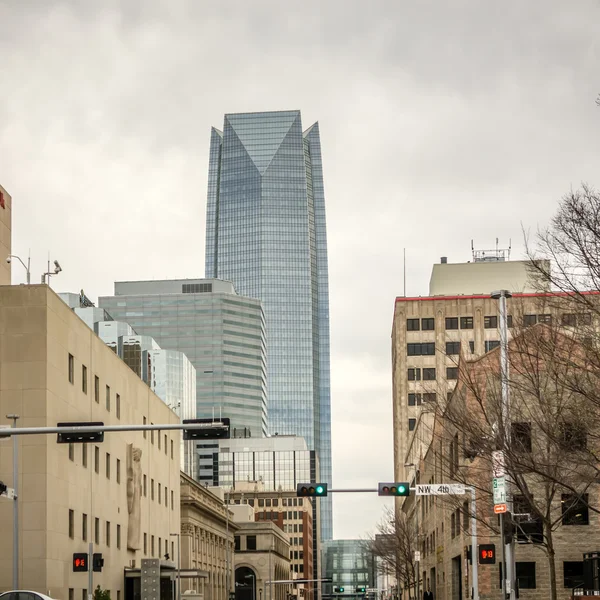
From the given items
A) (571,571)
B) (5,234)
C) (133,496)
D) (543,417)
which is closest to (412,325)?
(133,496)

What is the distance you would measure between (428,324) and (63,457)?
7854 cm

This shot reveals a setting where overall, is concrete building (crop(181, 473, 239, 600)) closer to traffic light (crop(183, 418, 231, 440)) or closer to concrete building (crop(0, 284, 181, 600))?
concrete building (crop(0, 284, 181, 600))

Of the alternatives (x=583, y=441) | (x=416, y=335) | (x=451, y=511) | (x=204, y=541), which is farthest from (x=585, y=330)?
(x=416, y=335)

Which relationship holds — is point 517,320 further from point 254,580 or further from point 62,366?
point 254,580

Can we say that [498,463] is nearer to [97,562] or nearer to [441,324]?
[97,562]

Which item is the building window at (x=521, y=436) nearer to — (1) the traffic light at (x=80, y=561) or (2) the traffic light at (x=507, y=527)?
(2) the traffic light at (x=507, y=527)

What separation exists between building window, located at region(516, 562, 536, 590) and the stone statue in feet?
90.4

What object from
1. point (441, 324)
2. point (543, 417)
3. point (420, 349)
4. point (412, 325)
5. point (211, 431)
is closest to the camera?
point (211, 431)

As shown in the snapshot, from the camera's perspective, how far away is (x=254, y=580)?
165375 millimetres

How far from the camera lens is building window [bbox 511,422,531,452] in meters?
31.7

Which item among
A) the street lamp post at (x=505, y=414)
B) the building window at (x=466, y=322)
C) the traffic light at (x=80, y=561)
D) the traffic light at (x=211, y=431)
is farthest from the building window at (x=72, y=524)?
the building window at (x=466, y=322)

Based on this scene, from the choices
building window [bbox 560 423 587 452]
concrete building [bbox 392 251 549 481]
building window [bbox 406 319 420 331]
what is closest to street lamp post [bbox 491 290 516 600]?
building window [bbox 560 423 587 452]

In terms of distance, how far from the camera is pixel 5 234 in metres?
61.8

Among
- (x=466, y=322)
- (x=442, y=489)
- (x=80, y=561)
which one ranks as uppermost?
(x=466, y=322)
